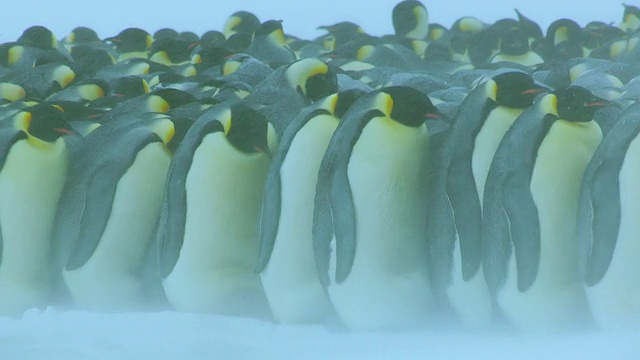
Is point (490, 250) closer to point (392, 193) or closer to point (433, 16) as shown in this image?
point (392, 193)

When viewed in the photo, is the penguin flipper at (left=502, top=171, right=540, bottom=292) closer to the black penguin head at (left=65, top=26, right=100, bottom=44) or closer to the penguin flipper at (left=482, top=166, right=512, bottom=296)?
the penguin flipper at (left=482, top=166, right=512, bottom=296)

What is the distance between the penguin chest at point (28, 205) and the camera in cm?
230

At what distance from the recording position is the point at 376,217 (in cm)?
209

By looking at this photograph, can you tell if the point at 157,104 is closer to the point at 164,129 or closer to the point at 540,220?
the point at 164,129

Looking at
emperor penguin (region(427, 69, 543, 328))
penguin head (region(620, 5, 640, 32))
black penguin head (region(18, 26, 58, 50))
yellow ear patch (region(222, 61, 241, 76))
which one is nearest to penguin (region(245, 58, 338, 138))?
emperor penguin (region(427, 69, 543, 328))

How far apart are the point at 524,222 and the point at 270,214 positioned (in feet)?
1.62

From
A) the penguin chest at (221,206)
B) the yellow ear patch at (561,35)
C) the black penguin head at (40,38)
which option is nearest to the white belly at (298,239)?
the penguin chest at (221,206)

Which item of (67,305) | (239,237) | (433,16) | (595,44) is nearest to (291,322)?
(239,237)

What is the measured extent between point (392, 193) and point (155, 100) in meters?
0.76

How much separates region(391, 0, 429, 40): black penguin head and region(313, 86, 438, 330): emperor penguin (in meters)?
3.80

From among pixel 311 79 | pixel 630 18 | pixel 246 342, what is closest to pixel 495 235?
pixel 246 342

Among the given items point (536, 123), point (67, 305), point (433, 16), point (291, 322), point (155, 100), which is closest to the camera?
point (536, 123)

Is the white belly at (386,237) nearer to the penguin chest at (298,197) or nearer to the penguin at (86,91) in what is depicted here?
the penguin chest at (298,197)

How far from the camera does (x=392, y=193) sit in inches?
82.4
